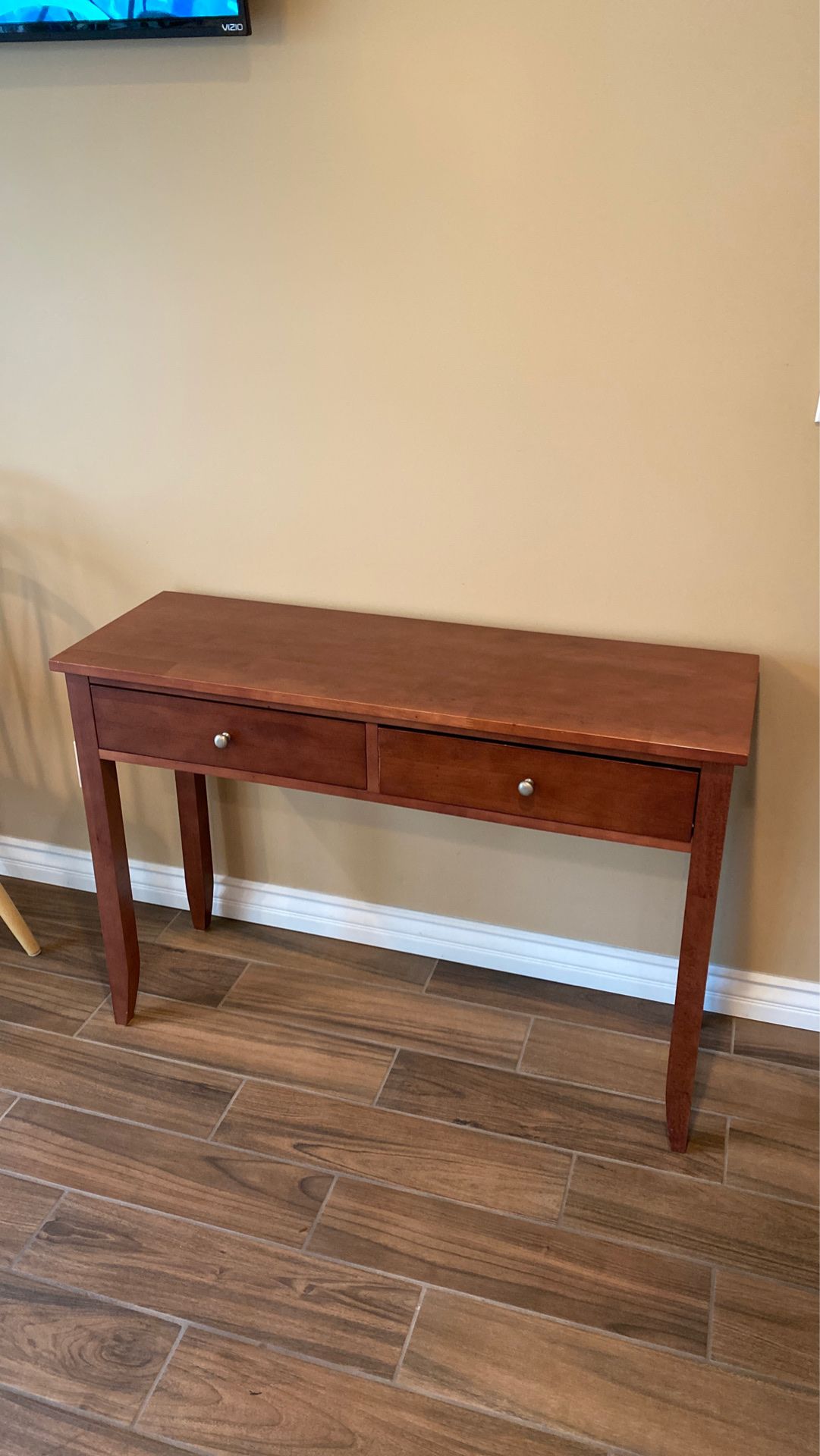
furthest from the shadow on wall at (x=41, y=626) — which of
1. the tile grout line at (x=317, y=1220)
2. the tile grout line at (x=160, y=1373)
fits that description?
the tile grout line at (x=160, y=1373)

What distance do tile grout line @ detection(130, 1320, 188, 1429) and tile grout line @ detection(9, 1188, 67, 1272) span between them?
28 centimetres

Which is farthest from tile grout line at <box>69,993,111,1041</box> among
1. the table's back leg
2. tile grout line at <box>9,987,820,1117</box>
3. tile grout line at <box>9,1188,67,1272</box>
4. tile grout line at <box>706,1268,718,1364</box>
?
tile grout line at <box>706,1268,718,1364</box>

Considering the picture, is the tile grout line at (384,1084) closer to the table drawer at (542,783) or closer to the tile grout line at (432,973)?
the tile grout line at (432,973)

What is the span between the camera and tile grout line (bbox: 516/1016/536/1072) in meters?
1.96

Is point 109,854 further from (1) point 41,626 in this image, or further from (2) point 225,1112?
(1) point 41,626

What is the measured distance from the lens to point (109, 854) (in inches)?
76.1

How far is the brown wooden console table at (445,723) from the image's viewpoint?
154 centimetres

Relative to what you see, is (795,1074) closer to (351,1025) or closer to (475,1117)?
(475,1117)

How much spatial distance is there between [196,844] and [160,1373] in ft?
3.30

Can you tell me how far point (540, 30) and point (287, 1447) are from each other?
6.36 ft

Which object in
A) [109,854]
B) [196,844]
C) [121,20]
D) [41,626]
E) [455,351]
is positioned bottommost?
[196,844]

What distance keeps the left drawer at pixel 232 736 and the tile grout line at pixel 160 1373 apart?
0.79 meters

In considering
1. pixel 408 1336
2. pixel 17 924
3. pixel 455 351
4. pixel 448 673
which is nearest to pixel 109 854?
pixel 17 924

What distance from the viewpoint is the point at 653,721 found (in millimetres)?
1543
